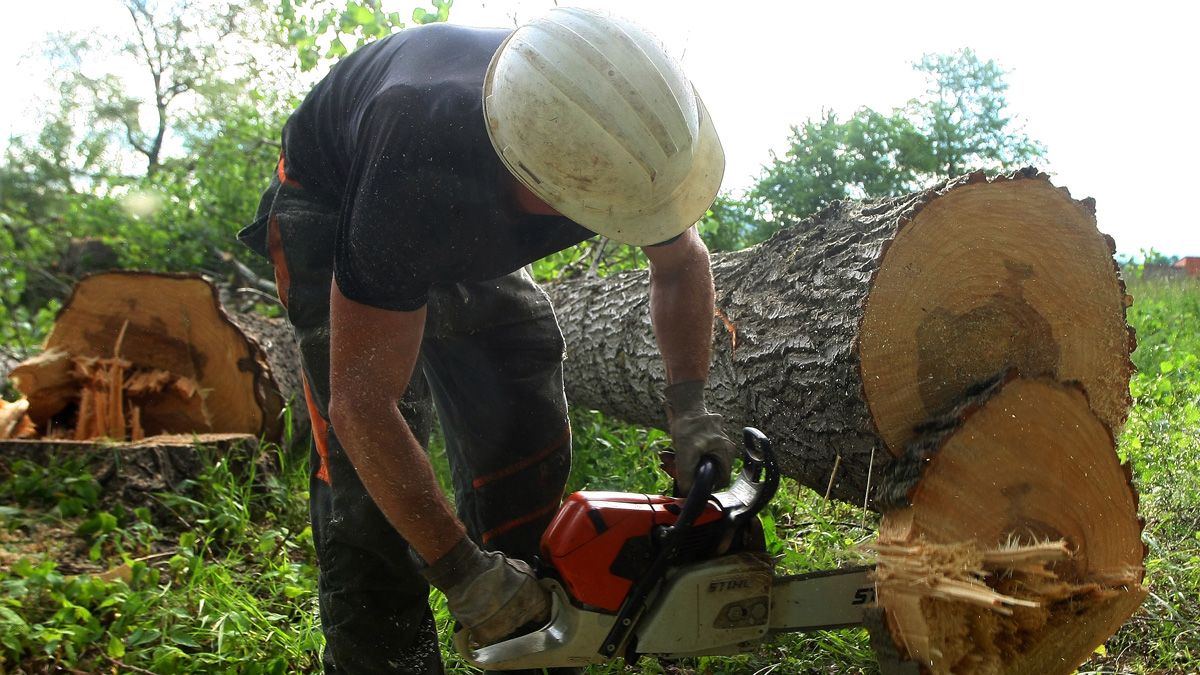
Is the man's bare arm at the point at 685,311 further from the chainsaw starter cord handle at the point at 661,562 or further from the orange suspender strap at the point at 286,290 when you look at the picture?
the orange suspender strap at the point at 286,290

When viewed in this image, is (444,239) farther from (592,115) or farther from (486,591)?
(486,591)

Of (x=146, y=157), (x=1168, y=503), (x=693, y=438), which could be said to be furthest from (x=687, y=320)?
(x=146, y=157)

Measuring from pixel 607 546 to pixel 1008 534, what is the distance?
2.56 feet

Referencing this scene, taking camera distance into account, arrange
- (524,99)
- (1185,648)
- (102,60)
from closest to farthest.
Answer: (524,99)
(1185,648)
(102,60)

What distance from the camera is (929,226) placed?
71.3 inches

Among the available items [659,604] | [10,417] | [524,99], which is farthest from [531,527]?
[10,417]

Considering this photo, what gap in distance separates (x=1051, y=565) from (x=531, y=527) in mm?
1332

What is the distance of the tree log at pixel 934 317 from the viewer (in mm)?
1801

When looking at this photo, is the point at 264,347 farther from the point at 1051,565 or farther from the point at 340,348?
the point at 1051,565

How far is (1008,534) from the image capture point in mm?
1631

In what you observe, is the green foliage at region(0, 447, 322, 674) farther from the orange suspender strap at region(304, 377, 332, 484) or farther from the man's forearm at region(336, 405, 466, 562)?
the man's forearm at region(336, 405, 466, 562)

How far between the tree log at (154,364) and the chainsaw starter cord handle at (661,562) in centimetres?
290

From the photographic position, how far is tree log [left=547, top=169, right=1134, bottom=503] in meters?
1.80

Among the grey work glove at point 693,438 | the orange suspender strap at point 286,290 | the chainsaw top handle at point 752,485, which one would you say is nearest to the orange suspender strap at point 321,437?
the orange suspender strap at point 286,290
